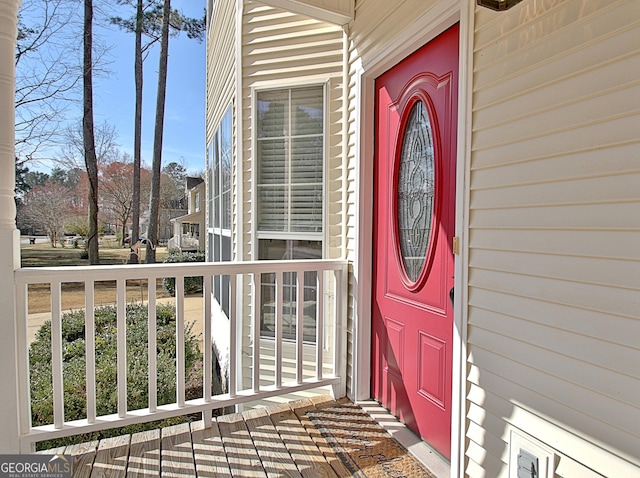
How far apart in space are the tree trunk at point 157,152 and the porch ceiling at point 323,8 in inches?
257

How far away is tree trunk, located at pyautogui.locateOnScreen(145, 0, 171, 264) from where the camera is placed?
7.80 meters

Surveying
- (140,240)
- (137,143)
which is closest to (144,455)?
(140,240)

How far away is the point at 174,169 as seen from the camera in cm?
892

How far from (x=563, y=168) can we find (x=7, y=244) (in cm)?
237

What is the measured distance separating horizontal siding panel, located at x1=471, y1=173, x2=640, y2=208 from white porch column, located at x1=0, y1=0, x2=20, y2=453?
216 centimetres

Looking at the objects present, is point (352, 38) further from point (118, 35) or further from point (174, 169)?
point (174, 169)

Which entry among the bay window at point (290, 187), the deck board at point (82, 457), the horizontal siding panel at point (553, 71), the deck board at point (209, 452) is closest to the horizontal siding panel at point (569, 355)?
the horizontal siding panel at point (553, 71)

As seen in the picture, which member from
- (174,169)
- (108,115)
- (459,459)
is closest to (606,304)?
(459,459)

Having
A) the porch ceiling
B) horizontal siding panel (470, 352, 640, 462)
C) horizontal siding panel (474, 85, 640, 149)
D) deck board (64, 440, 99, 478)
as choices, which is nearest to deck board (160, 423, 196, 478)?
deck board (64, 440, 99, 478)

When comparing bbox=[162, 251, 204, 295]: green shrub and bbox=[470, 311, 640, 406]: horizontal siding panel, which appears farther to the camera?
bbox=[162, 251, 204, 295]: green shrub

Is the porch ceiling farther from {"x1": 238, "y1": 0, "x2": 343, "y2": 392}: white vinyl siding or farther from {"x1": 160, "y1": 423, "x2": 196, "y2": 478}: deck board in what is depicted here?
{"x1": 160, "y1": 423, "x2": 196, "y2": 478}: deck board

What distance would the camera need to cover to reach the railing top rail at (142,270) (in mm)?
1776

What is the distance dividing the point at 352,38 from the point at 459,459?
2.65 meters

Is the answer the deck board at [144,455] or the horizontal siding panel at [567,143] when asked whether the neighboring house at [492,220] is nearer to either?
the horizontal siding panel at [567,143]
